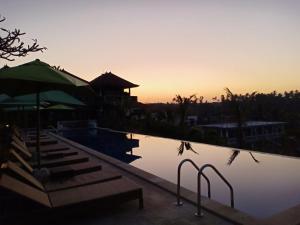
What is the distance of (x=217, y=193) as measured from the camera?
25.5 ft

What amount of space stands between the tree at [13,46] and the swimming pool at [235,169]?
525 centimetres

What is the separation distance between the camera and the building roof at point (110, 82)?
3053cm

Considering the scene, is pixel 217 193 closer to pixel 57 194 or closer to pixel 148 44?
pixel 57 194

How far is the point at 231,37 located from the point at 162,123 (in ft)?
29.1

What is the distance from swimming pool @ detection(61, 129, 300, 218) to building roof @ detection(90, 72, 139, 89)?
46.1ft

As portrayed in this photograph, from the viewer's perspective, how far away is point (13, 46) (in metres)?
7.44

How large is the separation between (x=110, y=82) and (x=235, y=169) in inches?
860

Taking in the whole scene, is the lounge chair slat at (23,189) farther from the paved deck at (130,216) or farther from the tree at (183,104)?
the tree at (183,104)

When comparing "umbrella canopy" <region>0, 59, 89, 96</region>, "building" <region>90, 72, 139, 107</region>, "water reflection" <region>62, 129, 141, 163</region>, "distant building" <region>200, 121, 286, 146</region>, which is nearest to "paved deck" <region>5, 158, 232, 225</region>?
"umbrella canopy" <region>0, 59, 89, 96</region>

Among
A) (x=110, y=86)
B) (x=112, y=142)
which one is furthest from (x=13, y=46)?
(x=110, y=86)

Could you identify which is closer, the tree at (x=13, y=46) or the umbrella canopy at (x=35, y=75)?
the umbrella canopy at (x=35, y=75)

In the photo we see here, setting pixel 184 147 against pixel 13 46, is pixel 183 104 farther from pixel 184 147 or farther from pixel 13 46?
Result: pixel 13 46

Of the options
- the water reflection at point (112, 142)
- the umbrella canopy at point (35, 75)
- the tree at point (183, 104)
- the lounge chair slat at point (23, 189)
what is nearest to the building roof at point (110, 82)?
the tree at point (183, 104)

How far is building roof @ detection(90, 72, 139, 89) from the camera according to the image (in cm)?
3053
